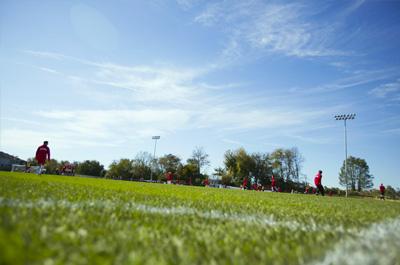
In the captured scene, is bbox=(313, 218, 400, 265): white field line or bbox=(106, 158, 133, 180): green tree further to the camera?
bbox=(106, 158, 133, 180): green tree

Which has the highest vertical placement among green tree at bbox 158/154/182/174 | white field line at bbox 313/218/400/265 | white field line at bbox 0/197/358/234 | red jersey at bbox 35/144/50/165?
green tree at bbox 158/154/182/174

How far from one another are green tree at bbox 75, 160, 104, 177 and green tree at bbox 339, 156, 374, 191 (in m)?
95.3

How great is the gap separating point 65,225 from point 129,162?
10953 cm

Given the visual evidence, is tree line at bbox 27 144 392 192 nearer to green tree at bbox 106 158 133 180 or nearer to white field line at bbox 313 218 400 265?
green tree at bbox 106 158 133 180

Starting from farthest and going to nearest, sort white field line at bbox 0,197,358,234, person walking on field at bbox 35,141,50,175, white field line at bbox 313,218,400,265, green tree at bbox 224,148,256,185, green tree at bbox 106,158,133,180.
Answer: green tree at bbox 106,158,133,180 → green tree at bbox 224,148,256,185 → person walking on field at bbox 35,141,50,175 → white field line at bbox 0,197,358,234 → white field line at bbox 313,218,400,265

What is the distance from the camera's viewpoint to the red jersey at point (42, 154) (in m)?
16.5

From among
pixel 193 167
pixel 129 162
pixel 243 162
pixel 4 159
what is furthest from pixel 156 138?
pixel 4 159

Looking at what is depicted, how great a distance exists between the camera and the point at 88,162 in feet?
364

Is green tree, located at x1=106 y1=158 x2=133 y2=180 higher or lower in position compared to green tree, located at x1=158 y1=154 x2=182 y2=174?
lower

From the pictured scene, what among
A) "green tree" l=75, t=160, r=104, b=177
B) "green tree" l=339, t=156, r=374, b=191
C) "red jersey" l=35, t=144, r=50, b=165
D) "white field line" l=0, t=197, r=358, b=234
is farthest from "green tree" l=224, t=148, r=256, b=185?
"white field line" l=0, t=197, r=358, b=234

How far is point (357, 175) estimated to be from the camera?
3656 inches

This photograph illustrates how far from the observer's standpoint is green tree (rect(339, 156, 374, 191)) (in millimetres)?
91500

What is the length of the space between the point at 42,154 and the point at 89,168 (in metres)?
101

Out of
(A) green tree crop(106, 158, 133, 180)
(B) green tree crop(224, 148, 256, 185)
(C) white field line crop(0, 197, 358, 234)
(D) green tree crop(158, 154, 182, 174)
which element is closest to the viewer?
(C) white field line crop(0, 197, 358, 234)
